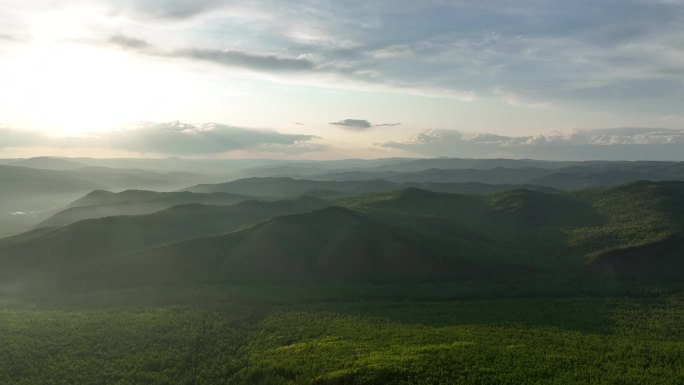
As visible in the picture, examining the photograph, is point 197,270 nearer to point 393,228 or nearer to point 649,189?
point 393,228

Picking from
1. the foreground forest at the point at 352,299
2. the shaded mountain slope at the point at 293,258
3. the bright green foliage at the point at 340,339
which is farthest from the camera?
the shaded mountain slope at the point at 293,258

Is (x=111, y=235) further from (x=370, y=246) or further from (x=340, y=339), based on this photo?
(x=340, y=339)

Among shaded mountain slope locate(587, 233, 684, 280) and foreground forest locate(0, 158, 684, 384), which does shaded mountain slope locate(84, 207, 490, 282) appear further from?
shaded mountain slope locate(587, 233, 684, 280)

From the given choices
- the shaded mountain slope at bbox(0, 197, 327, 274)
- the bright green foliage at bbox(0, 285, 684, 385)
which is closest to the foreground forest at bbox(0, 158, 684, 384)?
the bright green foliage at bbox(0, 285, 684, 385)

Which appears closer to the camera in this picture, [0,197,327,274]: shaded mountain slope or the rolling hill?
the rolling hill

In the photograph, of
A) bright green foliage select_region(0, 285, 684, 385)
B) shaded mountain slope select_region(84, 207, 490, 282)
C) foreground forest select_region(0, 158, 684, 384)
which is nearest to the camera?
bright green foliage select_region(0, 285, 684, 385)

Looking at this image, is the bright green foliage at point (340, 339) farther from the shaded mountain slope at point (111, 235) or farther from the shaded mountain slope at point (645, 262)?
the shaded mountain slope at point (111, 235)

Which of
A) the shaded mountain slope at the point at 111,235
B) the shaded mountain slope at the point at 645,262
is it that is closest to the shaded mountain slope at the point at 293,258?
the shaded mountain slope at the point at 111,235

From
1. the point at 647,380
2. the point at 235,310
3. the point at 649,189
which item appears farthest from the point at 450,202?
the point at 647,380
